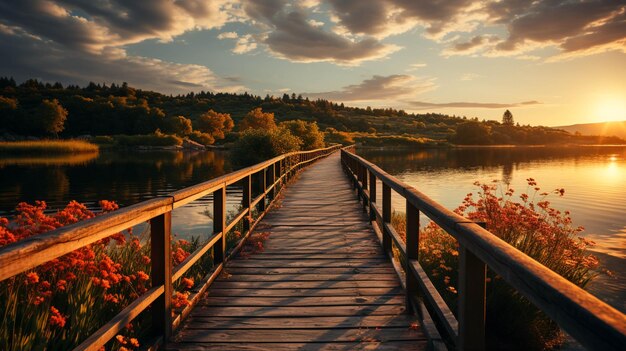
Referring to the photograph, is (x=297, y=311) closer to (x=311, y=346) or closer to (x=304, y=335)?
(x=304, y=335)

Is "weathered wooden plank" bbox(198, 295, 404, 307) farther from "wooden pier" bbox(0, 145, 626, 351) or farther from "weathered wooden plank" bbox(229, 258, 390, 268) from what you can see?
"weathered wooden plank" bbox(229, 258, 390, 268)

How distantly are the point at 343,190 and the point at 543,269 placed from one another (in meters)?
12.1

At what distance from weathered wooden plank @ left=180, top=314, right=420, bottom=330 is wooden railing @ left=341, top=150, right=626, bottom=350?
0.65 feet

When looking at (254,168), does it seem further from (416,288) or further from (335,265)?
(416,288)

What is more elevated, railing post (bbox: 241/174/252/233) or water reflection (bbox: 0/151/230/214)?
railing post (bbox: 241/174/252/233)

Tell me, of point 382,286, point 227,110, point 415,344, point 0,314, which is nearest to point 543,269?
point 415,344

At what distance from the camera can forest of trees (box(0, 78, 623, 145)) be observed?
86.5 metres

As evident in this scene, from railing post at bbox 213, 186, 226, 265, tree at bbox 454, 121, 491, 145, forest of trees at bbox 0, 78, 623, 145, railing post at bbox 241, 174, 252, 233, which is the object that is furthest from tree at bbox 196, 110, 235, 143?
railing post at bbox 213, 186, 226, 265

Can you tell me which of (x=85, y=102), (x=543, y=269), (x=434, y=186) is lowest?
(x=434, y=186)

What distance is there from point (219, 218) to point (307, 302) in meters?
1.43

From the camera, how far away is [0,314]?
320 cm

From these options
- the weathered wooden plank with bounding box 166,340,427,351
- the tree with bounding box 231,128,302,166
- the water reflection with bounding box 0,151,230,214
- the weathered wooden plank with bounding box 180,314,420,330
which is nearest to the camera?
the weathered wooden plank with bounding box 166,340,427,351

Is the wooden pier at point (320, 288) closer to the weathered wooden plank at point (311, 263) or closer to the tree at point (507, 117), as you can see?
the weathered wooden plank at point (311, 263)

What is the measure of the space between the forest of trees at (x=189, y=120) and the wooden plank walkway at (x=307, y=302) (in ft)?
216
